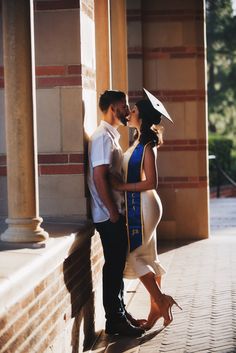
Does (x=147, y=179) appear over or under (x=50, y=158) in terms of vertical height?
under

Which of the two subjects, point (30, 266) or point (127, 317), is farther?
point (127, 317)

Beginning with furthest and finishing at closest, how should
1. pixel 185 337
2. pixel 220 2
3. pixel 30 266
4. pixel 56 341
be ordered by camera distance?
1. pixel 220 2
2. pixel 185 337
3. pixel 56 341
4. pixel 30 266

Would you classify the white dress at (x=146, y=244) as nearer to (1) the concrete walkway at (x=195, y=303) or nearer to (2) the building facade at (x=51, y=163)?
(2) the building facade at (x=51, y=163)

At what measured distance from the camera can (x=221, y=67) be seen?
2889 centimetres

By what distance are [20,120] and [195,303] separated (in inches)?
113

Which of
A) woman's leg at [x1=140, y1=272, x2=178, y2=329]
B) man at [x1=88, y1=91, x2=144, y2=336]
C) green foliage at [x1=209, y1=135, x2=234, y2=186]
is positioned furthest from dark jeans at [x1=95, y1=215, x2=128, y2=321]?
green foliage at [x1=209, y1=135, x2=234, y2=186]

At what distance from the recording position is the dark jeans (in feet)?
20.4

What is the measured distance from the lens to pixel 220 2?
88.0ft

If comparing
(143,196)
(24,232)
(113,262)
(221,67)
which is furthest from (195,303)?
(221,67)

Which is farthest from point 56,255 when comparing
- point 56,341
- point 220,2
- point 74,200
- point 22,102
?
point 220,2

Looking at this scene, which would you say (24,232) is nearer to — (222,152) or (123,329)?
(123,329)

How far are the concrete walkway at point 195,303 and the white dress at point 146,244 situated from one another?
1.65ft

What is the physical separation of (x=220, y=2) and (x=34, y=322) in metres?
23.5

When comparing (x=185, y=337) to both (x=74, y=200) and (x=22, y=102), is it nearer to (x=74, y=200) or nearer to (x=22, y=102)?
(x=74, y=200)
